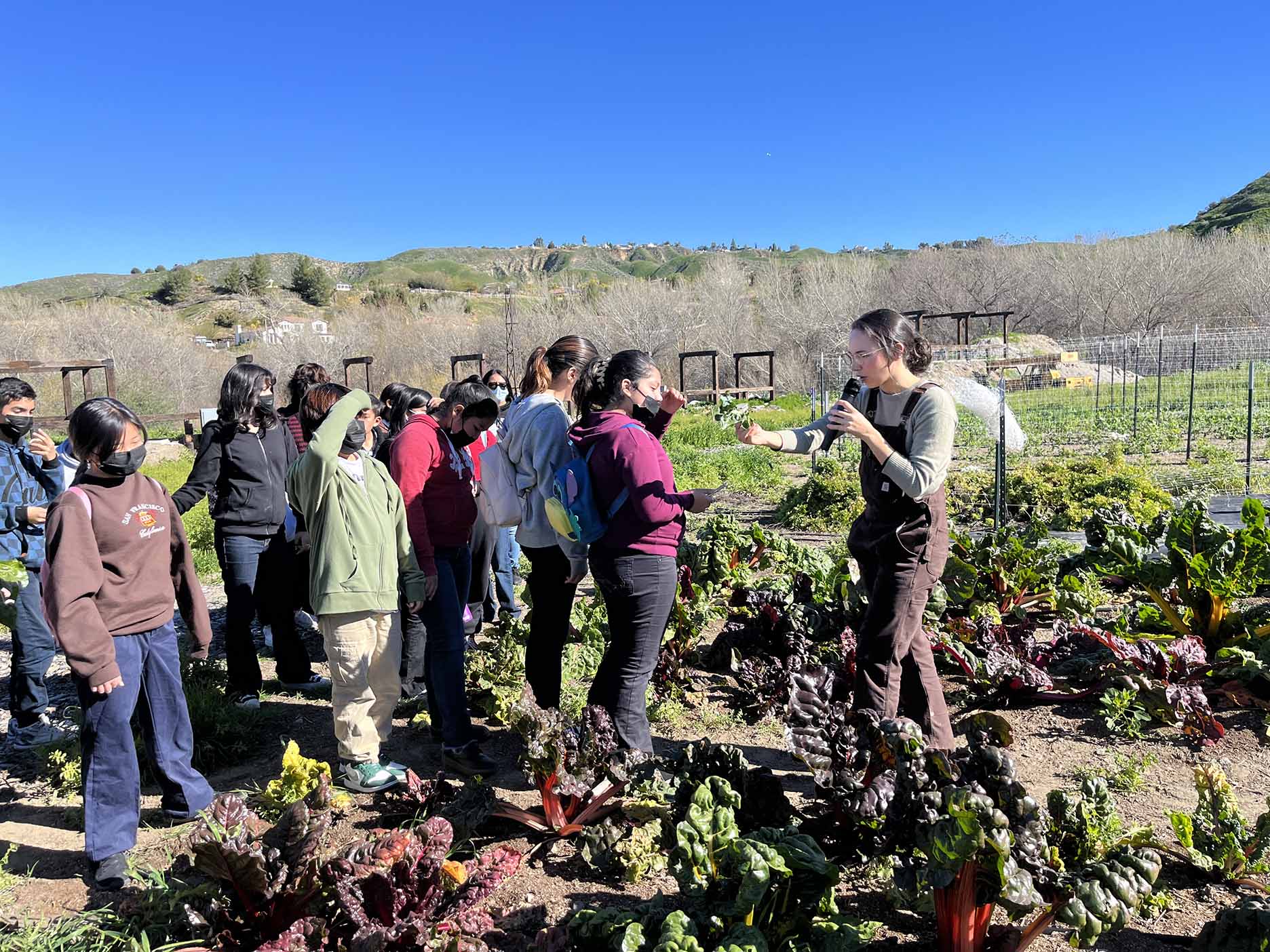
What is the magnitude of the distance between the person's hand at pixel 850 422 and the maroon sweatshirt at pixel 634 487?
63 cm

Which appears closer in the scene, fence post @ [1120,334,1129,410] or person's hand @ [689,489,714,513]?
person's hand @ [689,489,714,513]

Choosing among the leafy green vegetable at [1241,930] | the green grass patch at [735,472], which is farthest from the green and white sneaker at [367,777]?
the green grass patch at [735,472]

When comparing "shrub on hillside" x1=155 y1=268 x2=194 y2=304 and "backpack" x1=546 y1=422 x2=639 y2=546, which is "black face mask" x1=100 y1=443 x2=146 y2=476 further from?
"shrub on hillside" x1=155 y1=268 x2=194 y2=304

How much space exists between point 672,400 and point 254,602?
9.66 feet

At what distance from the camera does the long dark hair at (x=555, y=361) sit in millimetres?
3652

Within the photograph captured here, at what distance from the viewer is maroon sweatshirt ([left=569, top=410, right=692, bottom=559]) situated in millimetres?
3174

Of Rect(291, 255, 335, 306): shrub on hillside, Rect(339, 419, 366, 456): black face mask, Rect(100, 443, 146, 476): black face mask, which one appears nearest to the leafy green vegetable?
Rect(339, 419, 366, 456): black face mask

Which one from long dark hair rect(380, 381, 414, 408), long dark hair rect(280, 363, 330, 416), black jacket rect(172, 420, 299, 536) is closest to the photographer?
black jacket rect(172, 420, 299, 536)

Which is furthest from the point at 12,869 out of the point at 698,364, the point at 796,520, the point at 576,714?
the point at 698,364

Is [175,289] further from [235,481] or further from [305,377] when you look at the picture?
[235,481]

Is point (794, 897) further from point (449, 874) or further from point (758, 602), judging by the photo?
point (758, 602)

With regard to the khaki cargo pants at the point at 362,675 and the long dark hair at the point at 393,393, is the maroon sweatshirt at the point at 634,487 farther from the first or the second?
the long dark hair at the point at 393,393

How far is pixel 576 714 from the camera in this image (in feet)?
13.8

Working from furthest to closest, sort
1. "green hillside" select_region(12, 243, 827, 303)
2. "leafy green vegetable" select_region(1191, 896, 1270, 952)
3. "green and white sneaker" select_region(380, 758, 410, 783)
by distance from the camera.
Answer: "green hillside" select_region(12, 243, 827, 303) < "green and white sneaker" select_region(380, 758, 410, 783) < "leafy green vegetable" select_region(1191, 896, 1270, 952)
